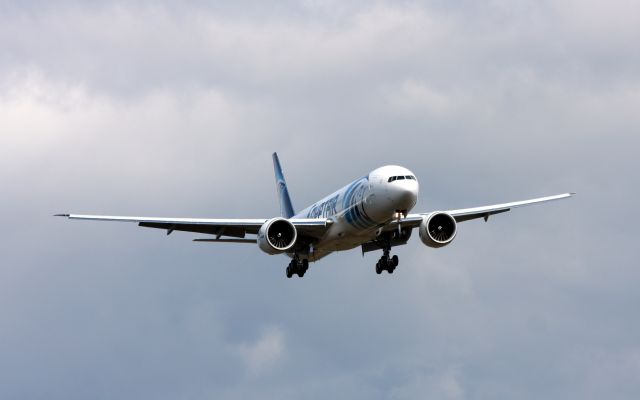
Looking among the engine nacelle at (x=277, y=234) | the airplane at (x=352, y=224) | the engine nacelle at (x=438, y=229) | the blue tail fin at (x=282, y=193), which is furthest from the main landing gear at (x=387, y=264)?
the blue tail fin at (x=282, y=193)

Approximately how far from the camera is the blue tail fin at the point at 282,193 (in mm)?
84938

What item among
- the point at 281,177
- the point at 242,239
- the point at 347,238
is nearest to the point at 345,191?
the point at 347,238

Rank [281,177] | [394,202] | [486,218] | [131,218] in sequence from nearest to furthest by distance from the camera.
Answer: [394,202] → [131,218] → [486,218] → [281,177]

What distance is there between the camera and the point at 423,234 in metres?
65.5

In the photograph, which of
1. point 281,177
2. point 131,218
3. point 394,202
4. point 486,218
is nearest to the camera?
point 394,202

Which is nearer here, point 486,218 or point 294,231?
point 294,231

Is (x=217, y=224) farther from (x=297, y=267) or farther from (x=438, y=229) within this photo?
(x=438, y=229)

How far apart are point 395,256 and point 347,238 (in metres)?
3.42

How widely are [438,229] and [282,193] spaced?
76.1ft

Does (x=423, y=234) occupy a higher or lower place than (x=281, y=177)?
lower

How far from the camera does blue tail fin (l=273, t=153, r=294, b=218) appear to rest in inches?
3344

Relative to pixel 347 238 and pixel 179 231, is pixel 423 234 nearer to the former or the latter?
pixel 347 238

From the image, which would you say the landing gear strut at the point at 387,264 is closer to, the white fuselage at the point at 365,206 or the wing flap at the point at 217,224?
the white fuselage at the point at 365,206

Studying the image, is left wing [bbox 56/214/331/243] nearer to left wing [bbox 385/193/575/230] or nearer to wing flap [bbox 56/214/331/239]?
wing flap [bbox 56/214/331/239]
